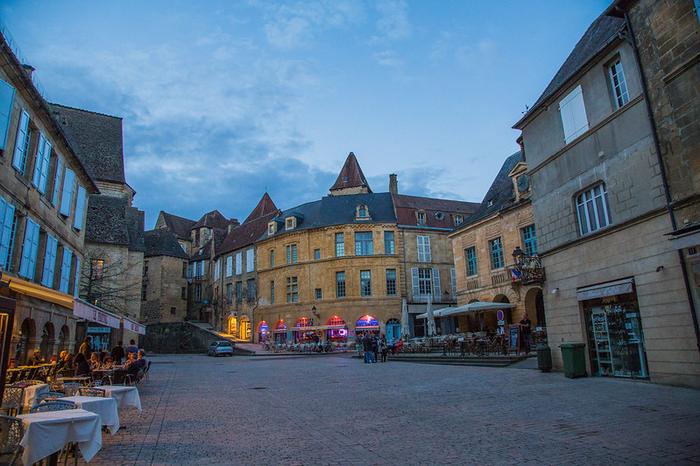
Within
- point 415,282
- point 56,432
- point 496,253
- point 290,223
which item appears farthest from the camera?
point 290,223

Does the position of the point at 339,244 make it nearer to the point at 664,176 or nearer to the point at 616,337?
the point at 616,337

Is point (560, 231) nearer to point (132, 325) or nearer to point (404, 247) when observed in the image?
point (132, 325)

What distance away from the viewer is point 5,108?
36.7 ft

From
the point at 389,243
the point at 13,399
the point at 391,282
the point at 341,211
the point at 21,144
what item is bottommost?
the point at 13,399

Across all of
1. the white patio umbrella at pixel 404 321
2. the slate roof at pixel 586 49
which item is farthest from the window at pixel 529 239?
the white patio umbrella at pixel 404 321

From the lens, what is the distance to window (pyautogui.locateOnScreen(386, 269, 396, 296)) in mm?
37812

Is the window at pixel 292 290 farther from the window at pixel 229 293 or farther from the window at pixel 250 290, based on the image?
the window at pixel 229 293

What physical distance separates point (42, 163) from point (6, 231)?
3352 mm

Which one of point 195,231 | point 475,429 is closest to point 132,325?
point 475,429

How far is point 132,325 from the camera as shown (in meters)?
16.5

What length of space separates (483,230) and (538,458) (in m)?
22.8

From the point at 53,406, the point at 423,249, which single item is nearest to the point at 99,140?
the point at 423,249

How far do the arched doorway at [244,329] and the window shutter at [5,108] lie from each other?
113 feet

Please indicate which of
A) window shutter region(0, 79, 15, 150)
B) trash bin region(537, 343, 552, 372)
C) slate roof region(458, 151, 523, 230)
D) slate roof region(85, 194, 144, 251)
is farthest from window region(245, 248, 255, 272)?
trash bin region(537, 343, 552, 372)
